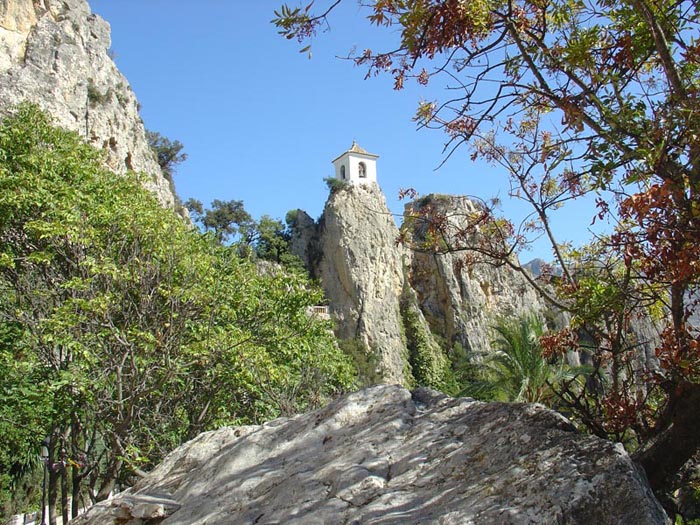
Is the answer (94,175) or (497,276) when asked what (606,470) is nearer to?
(94,175)

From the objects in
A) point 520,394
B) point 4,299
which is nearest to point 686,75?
point 4,299

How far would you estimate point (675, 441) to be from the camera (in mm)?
2881

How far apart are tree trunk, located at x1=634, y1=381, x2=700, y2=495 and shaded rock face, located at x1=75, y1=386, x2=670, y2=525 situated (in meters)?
0.62

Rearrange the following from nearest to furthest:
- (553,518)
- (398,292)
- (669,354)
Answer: (553,518)
(669,354)
(398,292)

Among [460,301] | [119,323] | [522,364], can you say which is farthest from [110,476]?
[460,301]

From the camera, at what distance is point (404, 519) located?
2.52 m

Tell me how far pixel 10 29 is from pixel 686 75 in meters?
35.2

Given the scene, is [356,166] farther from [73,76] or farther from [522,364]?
Answer: [522,364]

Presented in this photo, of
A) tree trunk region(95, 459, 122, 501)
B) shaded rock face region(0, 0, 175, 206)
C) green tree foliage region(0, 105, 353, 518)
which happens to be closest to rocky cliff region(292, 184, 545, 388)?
shaded rock face region(0, 0, 175, 206)

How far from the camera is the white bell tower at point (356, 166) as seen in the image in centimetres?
5216

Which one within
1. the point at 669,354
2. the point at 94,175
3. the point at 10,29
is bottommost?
the point at 669,354

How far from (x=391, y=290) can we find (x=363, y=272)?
117 inches

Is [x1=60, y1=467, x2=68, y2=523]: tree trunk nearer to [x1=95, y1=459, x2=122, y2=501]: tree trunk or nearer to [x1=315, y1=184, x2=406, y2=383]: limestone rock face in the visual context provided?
[x1=95, y1=459, x2=122, y2=501]: tree trunk

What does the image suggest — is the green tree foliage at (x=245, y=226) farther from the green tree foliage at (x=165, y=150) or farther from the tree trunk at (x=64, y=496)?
the tree trunk at (x=64, y=496)
